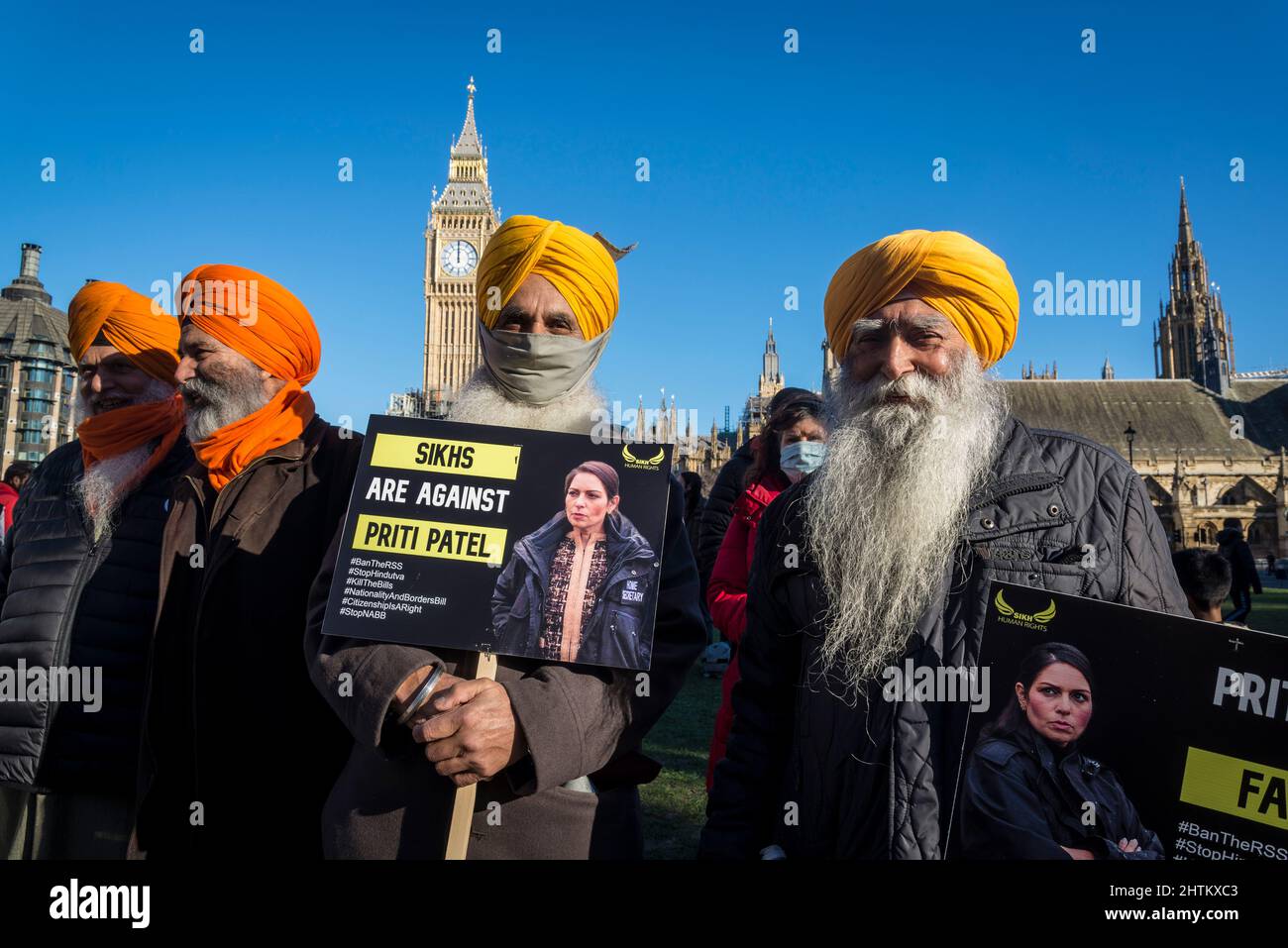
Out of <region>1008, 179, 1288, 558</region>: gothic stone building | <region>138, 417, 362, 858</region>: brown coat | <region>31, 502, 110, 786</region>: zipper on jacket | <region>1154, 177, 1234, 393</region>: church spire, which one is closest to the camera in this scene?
<region>138, 417, 362, 858</region>: brown coat

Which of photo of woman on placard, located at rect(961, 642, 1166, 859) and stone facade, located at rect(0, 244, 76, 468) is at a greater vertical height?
stone facade, located at rect(0, 244, 76, 468)

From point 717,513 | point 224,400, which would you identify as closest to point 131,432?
point 224,400

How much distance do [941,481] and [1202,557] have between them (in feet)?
16.9

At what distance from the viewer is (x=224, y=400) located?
10.3 ft

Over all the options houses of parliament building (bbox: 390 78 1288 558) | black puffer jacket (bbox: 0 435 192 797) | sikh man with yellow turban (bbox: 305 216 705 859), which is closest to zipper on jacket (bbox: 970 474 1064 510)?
sikh man with yellow turban (bbox: 305 216 705 859)

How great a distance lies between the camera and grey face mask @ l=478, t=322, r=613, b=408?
99.3 inches

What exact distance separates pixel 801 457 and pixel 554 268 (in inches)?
73.5

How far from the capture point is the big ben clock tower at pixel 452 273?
7806 centimetres

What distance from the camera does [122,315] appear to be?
3.63 meters

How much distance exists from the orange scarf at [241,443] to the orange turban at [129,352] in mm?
494

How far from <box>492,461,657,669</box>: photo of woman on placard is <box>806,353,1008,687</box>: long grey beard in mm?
536

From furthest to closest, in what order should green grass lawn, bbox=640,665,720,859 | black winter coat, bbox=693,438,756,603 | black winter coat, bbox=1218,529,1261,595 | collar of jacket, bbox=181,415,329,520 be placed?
black winter coat, bbox=1218,529,1261,595, green grass lawn, bbox=640,665,720,859, black winter coat, bbox=693,438,756,603, collar of jacket, bbox=181,415,329,520

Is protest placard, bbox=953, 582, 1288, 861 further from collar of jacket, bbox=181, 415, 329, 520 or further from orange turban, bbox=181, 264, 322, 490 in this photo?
orange turban, bbox=181, 264, 322, 490

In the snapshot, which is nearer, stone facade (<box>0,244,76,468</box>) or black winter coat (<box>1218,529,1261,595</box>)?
black winter coat (<box>1218,529,1261,595</box>)
